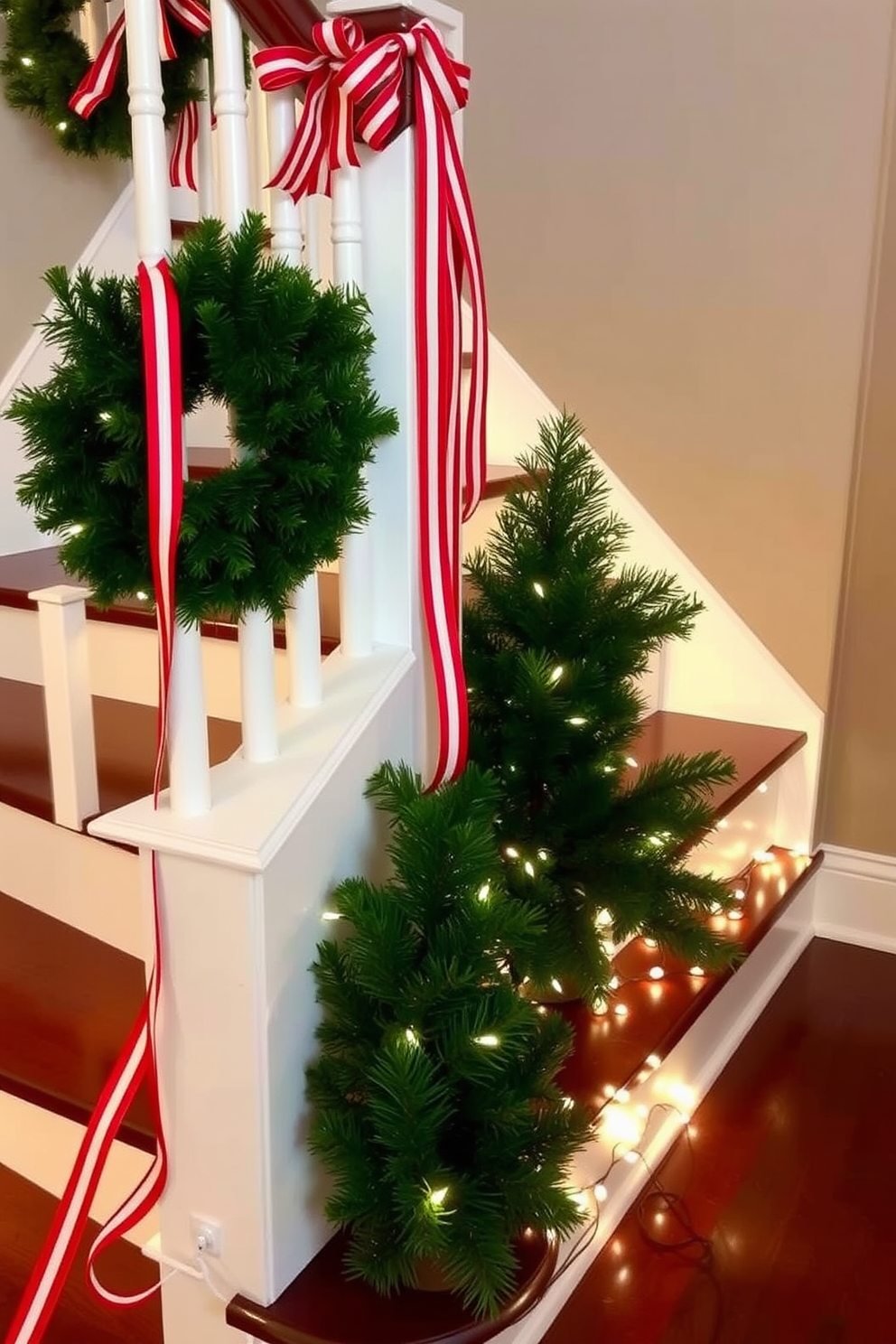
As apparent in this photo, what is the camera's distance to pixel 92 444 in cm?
95

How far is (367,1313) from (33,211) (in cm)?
195

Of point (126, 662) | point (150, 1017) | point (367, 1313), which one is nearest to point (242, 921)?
point (150, 1017)

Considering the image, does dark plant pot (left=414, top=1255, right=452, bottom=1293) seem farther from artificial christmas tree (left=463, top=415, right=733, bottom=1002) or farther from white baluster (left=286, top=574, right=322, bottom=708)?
white baluster (left=286, top=574, right=322, bottom=708)

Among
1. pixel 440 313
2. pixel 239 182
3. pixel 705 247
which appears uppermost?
pixel 705 247

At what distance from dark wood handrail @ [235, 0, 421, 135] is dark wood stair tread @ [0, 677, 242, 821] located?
0.82 meters

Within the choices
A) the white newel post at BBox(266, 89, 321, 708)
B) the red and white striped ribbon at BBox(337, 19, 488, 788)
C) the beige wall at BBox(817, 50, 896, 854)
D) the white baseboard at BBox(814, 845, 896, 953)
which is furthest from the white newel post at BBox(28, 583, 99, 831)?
the white baseboard at BBox(814, 845, 896, 953)

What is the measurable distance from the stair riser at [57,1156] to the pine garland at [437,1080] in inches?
13.0

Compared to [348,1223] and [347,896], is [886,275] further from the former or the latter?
[348,1223]

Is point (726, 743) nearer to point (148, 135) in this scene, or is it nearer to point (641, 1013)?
point (641, 1013)

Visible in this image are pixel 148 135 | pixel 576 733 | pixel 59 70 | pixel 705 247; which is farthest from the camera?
pixel 705 247

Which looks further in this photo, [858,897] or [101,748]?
[858,897]

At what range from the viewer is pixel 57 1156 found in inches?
53.9

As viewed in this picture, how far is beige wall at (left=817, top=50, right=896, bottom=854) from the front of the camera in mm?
2082

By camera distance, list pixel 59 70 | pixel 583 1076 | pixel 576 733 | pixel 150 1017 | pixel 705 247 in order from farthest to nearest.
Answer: pixel 705 247 < pixel 59 70 < pixel 583 1076 < pixel 576 733 < pixel 150 1017
